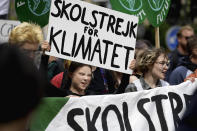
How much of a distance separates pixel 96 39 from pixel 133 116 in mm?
867

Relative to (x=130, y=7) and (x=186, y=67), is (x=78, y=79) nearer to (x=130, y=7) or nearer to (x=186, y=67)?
(x=130, y=7)

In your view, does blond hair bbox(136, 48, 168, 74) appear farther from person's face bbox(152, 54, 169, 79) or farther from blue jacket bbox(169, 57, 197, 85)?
blue jacket bbox(169, 57, 197, 85)

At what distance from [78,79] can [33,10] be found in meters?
1.52

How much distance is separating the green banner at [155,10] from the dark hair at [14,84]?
446 cm

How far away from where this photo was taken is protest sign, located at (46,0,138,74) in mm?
4414

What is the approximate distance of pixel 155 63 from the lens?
16.0 ft

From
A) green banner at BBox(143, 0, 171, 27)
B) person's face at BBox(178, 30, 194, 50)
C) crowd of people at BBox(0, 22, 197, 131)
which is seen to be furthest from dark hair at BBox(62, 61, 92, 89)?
person's face at BBox(178, 30, 194, 50)

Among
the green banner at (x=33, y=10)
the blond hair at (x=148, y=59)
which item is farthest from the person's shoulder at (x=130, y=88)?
the green banner at (x=33, y=10)

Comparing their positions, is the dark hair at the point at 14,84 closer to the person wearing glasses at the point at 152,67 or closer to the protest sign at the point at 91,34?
the protest sign at the point at 91,34

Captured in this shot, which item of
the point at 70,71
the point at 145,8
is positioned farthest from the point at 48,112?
the point at 145,8

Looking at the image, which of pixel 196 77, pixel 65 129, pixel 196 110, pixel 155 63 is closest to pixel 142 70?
pixel 155 63

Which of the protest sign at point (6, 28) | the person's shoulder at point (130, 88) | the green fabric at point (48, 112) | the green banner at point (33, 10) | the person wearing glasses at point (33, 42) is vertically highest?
the green banner at point (33, 10)

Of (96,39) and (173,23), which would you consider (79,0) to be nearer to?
(96,39)

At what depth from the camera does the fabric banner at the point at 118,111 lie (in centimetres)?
385
